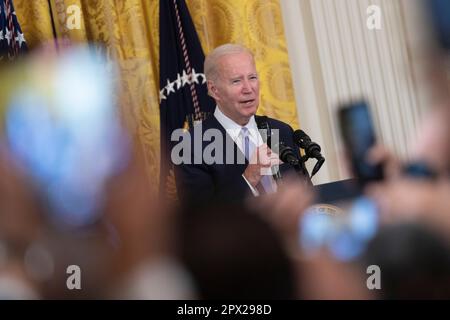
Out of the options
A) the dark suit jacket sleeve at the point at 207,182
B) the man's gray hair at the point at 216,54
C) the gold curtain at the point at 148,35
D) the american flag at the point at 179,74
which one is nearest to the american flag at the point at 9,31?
the gold curtain at the point at 148,35

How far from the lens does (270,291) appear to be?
0.98 meters

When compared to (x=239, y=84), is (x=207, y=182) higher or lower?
lower

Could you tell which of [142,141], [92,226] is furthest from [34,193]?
[142,141]

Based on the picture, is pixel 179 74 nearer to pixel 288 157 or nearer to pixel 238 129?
pixel 238 129

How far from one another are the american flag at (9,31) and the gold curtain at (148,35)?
0.08 meters

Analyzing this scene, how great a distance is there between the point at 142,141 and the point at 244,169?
849 millimetres

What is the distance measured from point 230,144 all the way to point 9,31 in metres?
1.02

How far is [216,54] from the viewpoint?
1742mm

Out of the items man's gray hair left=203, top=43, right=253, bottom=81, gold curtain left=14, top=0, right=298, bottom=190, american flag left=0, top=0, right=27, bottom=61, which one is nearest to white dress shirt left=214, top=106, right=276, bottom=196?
man's gray hair left=203, top=43, right=253, bottom=81

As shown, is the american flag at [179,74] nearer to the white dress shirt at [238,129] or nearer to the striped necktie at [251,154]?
the white dress shirt at [238,129]

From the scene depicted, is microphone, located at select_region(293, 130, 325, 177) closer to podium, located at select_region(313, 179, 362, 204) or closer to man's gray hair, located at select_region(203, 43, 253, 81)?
podium, located at select_region(313, 179, 362, 204)

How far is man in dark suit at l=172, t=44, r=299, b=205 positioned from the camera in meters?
1.44

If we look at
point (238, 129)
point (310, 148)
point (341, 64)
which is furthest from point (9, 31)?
point (310, 148)
